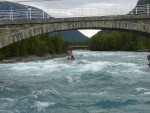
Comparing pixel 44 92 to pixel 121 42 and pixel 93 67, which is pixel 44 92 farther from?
pixel 121 42

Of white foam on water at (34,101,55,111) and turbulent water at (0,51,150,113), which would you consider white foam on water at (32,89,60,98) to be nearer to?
turbulent water at (0,51,150,113)

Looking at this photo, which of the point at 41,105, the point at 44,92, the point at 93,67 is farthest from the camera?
the point at 93,67

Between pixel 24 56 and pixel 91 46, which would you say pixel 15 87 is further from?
pixel 91 46

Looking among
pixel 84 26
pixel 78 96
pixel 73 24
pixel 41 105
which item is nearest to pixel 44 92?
pixel 78 96

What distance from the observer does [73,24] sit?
102ft

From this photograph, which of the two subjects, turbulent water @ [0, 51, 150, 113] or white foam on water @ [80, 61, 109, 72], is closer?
turbulent water @ [0, 51, 150, 113]

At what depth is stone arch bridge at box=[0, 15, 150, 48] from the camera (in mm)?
30469

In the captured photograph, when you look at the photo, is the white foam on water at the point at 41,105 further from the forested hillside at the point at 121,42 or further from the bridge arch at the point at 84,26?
the forested hillside at the point at 121,42

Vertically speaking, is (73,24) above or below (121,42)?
above

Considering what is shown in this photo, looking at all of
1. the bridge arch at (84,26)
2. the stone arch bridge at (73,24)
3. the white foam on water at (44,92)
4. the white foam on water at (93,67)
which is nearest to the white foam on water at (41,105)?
the white foam on water at (44,92)

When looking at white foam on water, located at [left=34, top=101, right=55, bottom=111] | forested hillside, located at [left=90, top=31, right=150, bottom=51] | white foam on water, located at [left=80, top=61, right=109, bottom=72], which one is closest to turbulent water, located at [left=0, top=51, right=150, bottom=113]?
white foam on water, located at [left=34, top=101, right=55, bottom=111]

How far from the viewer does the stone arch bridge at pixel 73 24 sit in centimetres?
3047

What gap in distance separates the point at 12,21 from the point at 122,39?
403 ft

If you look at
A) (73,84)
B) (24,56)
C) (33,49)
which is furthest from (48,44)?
(73,84)
